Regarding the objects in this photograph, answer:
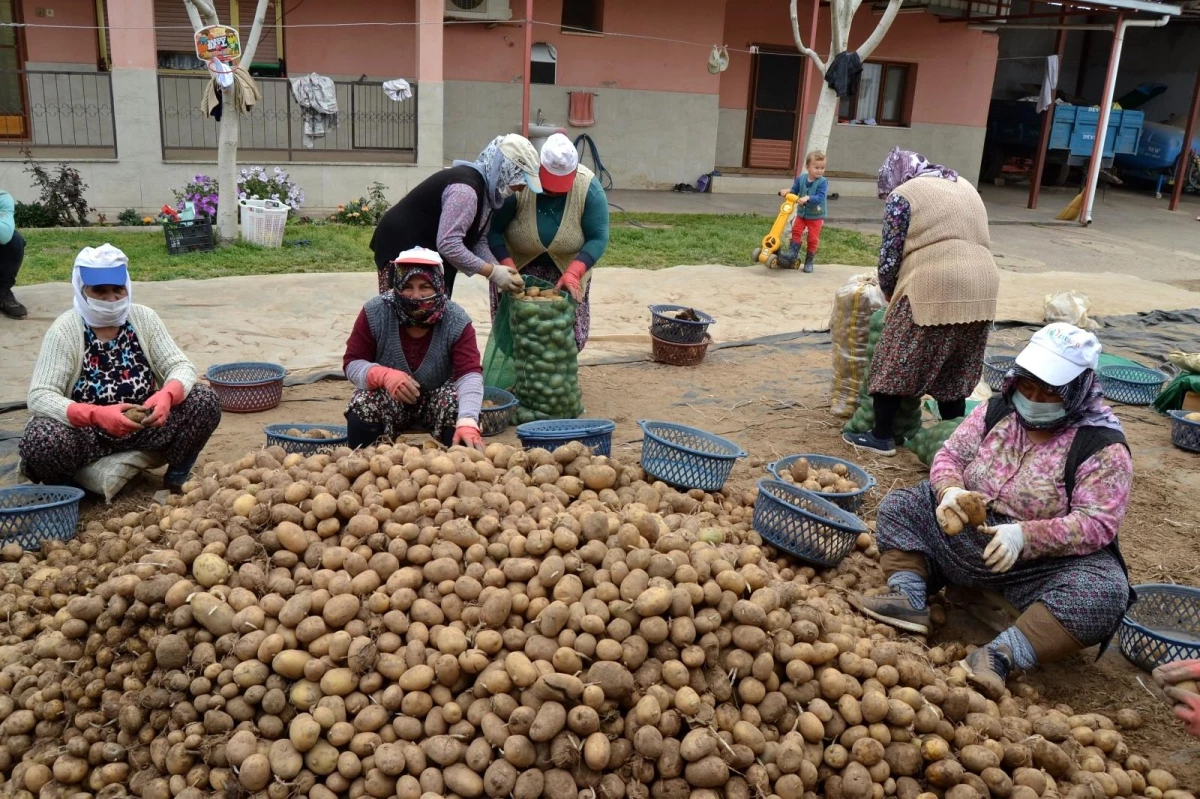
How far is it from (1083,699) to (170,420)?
3668mm

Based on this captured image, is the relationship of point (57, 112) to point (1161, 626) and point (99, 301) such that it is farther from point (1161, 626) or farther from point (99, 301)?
point (1161, 626)

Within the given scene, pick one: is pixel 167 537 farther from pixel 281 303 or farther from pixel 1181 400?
pixel 1181 400

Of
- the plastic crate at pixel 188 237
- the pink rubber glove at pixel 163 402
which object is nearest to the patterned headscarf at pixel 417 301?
the pink rubber glove at pixel 163 402

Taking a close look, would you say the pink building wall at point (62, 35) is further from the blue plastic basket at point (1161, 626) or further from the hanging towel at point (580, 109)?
the blue plastic basket at point (1161, 626)

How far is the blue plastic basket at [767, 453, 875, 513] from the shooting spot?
4219 mm

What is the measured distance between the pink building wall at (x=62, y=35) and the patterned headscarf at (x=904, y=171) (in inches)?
436

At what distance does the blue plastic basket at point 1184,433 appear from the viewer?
552 centimetres

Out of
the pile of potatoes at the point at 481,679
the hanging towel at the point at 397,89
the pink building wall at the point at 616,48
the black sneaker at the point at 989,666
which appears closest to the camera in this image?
the pile of potatoes at the point at 481,679

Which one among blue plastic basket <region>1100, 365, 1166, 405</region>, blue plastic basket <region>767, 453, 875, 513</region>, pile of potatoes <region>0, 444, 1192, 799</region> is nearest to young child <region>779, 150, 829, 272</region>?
blue plastic basket <region>1100, 365, 1166, 405</region>

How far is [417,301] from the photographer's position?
416 cm

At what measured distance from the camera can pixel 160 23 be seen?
12.8 meters

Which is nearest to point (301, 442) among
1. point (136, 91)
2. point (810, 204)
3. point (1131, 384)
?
point (1131, 384)

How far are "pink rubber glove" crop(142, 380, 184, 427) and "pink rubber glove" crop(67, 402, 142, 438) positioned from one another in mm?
80

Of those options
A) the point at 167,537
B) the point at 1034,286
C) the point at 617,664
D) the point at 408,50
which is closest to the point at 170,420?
the point at 167,537
